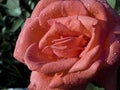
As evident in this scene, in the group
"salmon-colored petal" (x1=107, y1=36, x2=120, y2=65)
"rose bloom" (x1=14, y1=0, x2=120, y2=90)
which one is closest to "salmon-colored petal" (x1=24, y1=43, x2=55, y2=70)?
"rose bloom" (x1=14, y1=0, x2=120, y2=90)

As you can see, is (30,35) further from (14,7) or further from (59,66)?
(14,7)

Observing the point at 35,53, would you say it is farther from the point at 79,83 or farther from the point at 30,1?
the point at 30,1

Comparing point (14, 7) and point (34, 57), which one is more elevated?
point (34, 57)

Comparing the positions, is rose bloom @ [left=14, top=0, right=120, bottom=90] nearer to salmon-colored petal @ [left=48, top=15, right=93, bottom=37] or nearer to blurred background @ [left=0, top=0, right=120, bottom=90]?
salmon-colored petal @ [left=48, top=15, right=93, bottom=37]

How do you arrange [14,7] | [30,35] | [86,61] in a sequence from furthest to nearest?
1. [14,7]
2. [30,35]
3. [86,61]

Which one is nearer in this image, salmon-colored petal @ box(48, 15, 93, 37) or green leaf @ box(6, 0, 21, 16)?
salmon-colored petal @ box(48, 15, 93, 37)

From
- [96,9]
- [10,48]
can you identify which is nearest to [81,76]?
[96,9]
